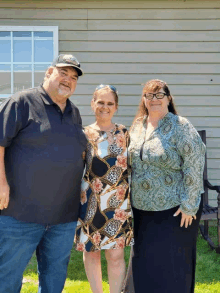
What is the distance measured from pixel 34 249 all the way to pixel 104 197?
0.57 metres

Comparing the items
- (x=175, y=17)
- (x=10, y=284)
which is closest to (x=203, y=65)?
(x=175, y=17)

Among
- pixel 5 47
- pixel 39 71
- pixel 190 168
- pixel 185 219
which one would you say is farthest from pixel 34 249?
pixel 5 47

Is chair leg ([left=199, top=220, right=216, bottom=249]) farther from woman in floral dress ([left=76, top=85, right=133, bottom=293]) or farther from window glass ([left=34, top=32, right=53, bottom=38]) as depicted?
window glass ([left=34, top=32, right=53, bottom=38])

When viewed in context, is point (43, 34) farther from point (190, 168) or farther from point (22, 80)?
point (190, 168)

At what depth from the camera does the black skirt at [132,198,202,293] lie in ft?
8.30

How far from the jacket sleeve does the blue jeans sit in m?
0.78

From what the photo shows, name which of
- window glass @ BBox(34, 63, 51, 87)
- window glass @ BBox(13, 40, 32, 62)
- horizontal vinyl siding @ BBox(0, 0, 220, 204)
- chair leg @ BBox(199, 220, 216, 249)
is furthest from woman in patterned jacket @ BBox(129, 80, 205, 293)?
window glass @ BBox(13, 40, 32, 62)

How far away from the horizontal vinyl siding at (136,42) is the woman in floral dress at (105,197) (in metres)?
2.62

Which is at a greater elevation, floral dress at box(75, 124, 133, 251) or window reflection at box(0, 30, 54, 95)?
window reflection at box(0, 30, 54, 95)

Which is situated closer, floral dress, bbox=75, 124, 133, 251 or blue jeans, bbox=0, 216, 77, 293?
blue jeans, bbox=0, 216, 77, 293

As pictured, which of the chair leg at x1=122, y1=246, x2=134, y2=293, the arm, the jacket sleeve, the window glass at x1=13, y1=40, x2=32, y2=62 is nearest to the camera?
the arm

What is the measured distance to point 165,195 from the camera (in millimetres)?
2494

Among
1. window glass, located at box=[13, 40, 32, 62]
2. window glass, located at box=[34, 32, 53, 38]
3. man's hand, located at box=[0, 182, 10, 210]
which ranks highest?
window glass, located at box=[34, 32, 53, 38]

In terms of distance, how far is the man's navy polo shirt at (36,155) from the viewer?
7.19 feet
